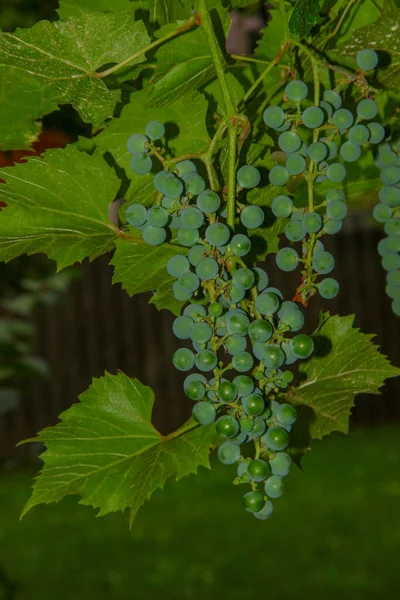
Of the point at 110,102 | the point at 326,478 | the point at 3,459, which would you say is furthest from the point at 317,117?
the point at 326,478

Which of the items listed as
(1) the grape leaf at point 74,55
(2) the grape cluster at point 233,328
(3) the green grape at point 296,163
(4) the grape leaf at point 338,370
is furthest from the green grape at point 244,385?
(1) the grape leaf at point 74,55

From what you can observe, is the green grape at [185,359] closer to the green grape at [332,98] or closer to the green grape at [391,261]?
the green grape at [332,98]

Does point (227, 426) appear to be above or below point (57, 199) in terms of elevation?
below

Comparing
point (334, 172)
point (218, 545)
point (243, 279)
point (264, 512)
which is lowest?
point (218, 545)

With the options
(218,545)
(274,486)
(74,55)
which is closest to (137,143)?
(74,55)

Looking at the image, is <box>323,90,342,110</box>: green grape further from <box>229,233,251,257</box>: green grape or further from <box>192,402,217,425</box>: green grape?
<box>192,402,217,425</box>: green grape

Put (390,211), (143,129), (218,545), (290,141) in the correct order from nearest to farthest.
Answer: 1. (290,141)
2. (143,129)
3. (390,211)
4. (218,545)

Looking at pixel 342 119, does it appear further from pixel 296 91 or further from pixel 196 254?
pixel 196 254
